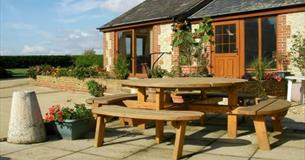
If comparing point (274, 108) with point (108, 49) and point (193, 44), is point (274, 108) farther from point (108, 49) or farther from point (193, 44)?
point (108, 49)

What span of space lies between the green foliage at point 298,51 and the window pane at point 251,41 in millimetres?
1514

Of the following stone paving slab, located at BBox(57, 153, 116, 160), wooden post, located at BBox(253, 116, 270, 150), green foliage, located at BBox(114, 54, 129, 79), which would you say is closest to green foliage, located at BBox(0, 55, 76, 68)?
green foliage, located at BBox(114, 54, 129, 79)

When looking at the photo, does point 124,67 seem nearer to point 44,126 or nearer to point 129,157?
point 44,126

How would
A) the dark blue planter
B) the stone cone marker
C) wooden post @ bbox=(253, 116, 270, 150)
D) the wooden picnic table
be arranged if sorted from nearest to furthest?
1. wooden post @ bbox=(253, 116, 270, 150)
2. the wooden picnic table
3. the stone cone marker
4. the dark blue planter

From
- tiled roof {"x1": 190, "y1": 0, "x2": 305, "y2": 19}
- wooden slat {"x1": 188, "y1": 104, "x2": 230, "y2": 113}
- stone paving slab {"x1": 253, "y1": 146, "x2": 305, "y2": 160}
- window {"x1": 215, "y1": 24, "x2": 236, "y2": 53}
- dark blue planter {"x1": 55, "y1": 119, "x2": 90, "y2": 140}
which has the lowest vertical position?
stone paving slab {"x1": 253, "y1": 146, "x2": 305, "y2": 160}

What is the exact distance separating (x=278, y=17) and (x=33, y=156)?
10.1 metres

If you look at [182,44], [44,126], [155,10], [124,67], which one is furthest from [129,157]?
[155,10]

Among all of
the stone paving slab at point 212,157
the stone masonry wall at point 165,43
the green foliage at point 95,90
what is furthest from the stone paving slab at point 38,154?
the stone masonry wall at point 165,43

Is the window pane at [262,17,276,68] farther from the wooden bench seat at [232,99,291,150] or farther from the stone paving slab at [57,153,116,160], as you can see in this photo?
the stone paving slab at [57,153,116,160]

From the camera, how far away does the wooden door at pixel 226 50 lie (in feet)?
46.5

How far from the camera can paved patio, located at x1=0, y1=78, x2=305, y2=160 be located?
4957 mm

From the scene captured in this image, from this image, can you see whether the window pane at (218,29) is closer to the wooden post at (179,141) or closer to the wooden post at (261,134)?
the wooden post at (261,134)

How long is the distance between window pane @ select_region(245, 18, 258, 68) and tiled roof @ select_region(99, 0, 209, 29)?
2.80 meters

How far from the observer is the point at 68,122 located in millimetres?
5965
